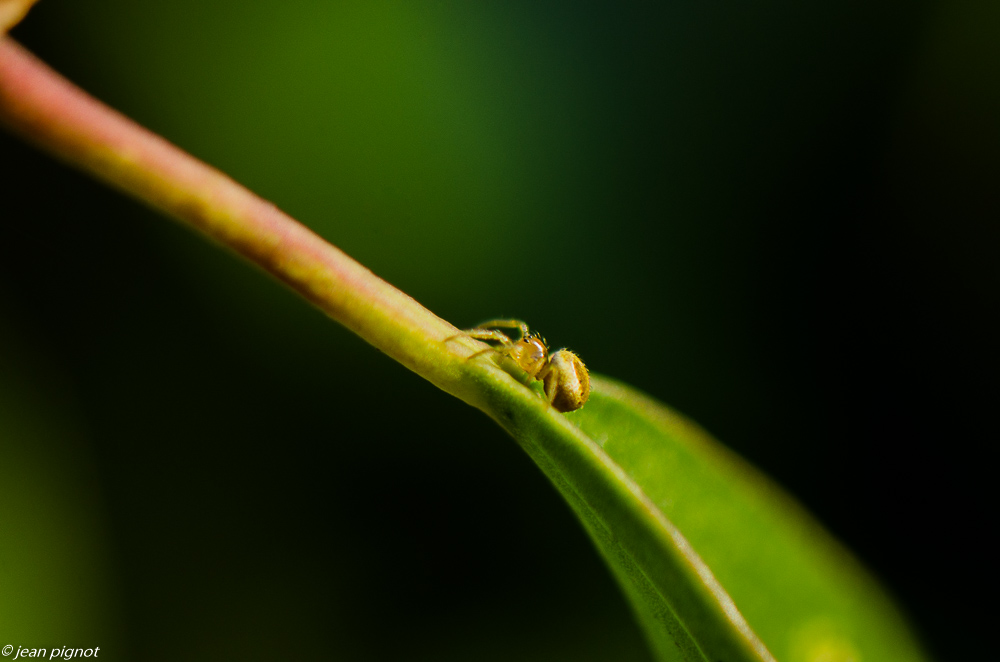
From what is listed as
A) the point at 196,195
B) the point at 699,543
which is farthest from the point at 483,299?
the point at 196,195

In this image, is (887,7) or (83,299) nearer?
(83,299)

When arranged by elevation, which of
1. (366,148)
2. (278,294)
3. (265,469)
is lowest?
(265,469)

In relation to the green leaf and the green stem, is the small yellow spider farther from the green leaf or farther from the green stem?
the green stem

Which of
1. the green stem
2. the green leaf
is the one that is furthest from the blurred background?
the green stem

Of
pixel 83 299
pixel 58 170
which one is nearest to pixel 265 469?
pixel 83 299

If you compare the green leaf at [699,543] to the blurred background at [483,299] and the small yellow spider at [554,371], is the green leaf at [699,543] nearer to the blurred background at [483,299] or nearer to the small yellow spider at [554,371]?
the small yellow spider at [554,371]

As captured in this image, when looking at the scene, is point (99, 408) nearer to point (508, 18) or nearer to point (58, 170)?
point (58, 170)
